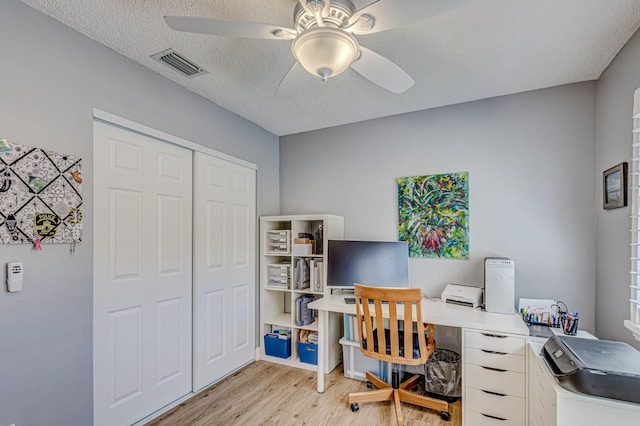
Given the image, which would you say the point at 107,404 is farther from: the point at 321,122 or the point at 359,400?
the point at 321,122

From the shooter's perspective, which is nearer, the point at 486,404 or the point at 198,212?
the point at 486,404

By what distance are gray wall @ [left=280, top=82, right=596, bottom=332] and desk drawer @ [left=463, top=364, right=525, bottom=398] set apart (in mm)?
775

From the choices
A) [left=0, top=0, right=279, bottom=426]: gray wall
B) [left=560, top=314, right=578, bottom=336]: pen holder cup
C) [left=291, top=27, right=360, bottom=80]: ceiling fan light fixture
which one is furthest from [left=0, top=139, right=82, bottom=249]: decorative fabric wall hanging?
[left=560, top=314, right=578, bottom=336]: pen holder cup

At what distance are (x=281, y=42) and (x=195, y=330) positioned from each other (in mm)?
2237

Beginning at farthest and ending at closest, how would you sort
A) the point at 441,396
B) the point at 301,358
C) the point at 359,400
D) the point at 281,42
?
the point at 301,358 → the point at 441,396 → the point at 359,400 → the point at 281,42

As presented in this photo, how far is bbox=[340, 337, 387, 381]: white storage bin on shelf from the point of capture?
8.92 feet

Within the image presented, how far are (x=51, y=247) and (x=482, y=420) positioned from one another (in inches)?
109

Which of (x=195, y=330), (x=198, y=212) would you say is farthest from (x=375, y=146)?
(x=195, y=330)

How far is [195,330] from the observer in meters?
2.57

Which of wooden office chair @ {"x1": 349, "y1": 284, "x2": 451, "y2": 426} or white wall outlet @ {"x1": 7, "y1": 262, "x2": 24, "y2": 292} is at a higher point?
white wall outlet @ {"x1": 7, "y1": 262, "x2": 24, "y2": 292}

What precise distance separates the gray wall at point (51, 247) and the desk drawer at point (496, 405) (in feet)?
7.75

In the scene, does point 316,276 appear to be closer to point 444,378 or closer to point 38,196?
point 444,378

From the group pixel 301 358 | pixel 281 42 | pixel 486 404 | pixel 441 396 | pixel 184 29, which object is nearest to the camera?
pixel 184 29

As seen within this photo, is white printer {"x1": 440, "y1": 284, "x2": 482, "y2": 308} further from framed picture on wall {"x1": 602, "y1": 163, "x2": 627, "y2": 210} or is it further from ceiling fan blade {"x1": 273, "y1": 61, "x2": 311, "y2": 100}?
ceiling fan blade {"x1": 273, "y1": 61, "x2": 311, "y2": 100}
